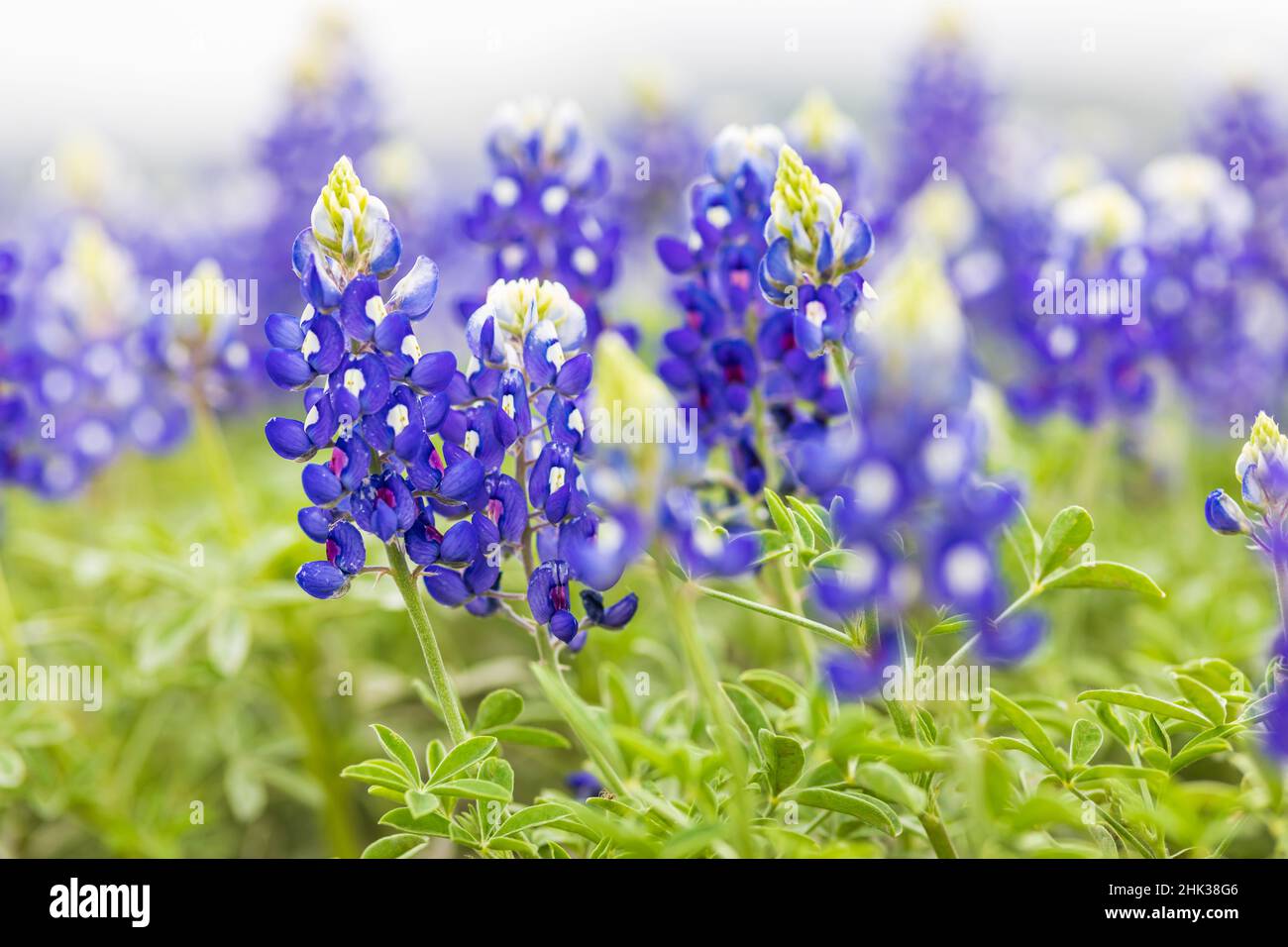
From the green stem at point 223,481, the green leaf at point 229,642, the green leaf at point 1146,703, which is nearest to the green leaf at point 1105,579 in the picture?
the green leaf at point 1146,703

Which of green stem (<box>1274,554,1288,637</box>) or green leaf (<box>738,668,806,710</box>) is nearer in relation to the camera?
green stem (<box>1274,554,1288,637</box>)

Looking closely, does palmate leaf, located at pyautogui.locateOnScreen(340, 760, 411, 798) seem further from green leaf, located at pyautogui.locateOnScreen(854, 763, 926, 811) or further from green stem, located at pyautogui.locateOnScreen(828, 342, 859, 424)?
green stem, located at pyautogui.locateOnScreen(828, 342, 859, 424)

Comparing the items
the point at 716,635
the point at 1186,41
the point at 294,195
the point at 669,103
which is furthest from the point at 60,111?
the point at 716,635

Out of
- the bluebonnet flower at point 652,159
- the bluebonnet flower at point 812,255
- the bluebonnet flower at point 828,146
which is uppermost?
the bluebonnet flower at point 652,159

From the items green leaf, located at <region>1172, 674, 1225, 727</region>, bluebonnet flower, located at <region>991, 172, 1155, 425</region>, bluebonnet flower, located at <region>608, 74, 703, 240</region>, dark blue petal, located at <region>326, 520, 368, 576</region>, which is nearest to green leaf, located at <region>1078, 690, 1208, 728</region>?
green leaf, located at <region>1172, 674, 1225, 727</region>

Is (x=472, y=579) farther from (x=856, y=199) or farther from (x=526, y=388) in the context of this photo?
(x=856, y=199)

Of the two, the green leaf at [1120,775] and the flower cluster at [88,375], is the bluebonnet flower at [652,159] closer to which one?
the flower cluster at [88,375]

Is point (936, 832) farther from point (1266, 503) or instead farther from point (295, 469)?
point (295, 469)
